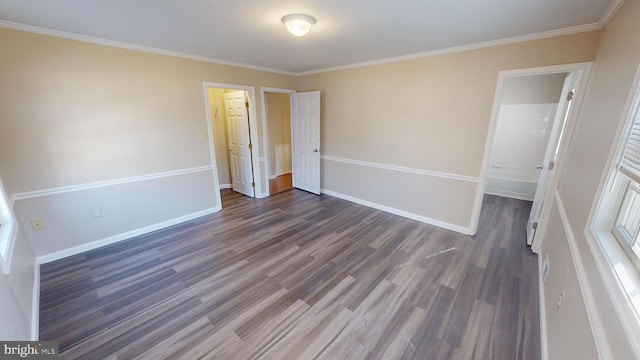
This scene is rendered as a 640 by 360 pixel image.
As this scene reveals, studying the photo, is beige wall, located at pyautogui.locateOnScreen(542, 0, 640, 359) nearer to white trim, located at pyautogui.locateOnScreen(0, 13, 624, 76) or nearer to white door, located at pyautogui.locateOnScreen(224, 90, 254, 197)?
white trim, located at pyautogui.locateOnScreen(0, 13, 624, 76)

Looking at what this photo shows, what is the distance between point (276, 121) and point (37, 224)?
14.8ft

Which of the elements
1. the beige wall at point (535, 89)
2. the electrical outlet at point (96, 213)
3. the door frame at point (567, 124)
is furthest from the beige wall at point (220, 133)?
the beige wall at point (535, 89)

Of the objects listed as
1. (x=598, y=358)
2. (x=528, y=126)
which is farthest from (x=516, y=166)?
(x=598, y=358)

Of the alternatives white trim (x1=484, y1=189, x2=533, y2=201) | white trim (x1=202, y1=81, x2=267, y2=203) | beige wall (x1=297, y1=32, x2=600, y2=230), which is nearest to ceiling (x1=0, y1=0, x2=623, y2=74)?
beige wall (x1=297, y1=32, x2=600, y2=230)

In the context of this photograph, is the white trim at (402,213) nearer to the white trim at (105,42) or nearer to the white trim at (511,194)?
the white trim at (511,194)

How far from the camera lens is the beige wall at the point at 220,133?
188 inches

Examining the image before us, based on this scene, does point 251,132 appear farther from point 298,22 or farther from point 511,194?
point 511,194

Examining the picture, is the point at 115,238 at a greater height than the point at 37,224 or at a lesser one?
lesser

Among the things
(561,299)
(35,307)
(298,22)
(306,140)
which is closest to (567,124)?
Result: (561,299)

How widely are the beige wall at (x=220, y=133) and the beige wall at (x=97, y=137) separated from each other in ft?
4.07

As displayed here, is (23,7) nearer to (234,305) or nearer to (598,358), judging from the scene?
(234,305)

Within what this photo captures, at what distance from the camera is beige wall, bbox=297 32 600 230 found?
2.70 m

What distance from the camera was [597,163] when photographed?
1.45m

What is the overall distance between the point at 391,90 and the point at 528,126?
9.52ft
